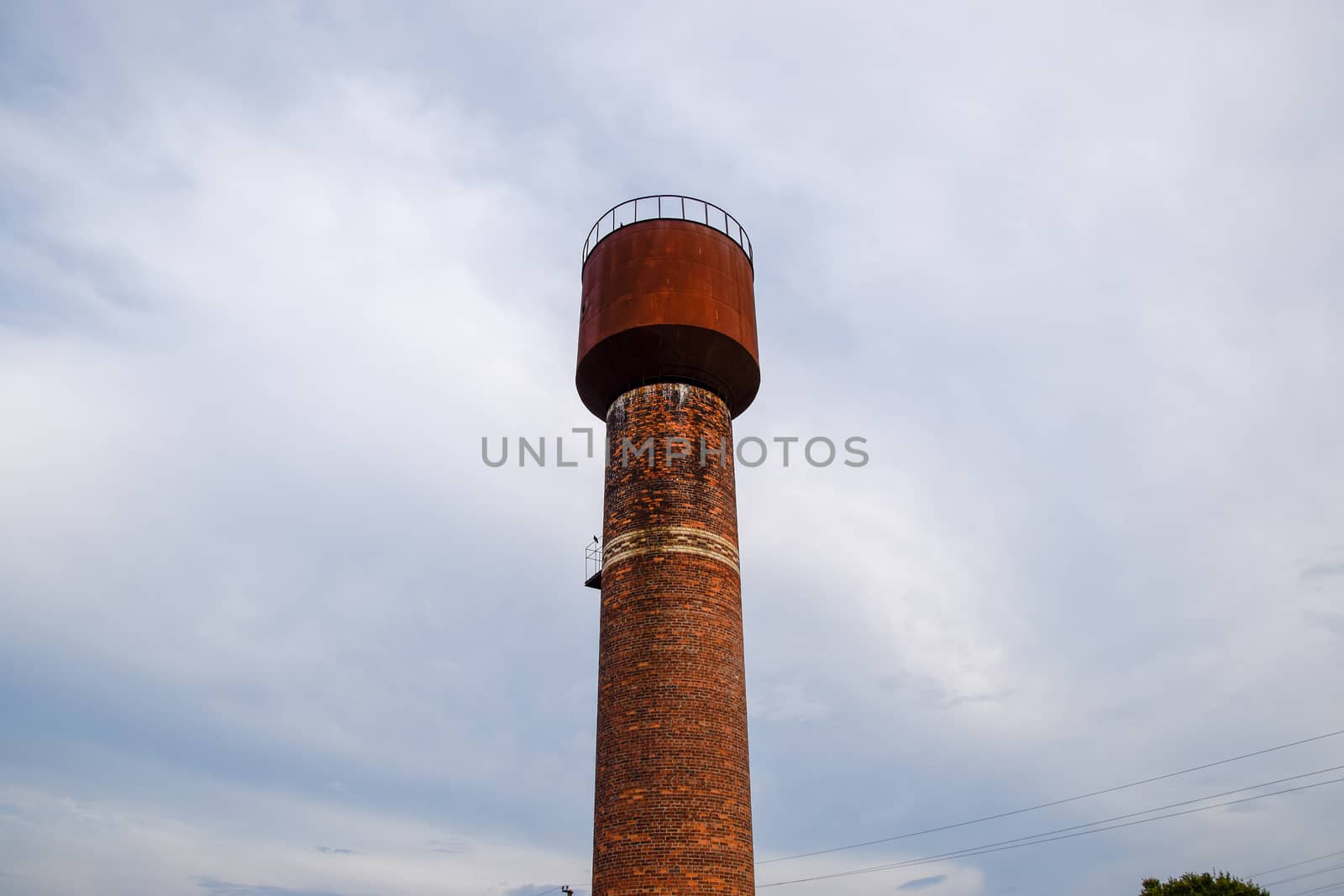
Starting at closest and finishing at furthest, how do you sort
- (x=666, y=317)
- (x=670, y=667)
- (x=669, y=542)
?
1. (x=670, y=667)
2. (x=669, y=542)
3. (x=666, y=317)

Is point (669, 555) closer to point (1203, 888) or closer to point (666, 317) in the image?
point (666, 317)

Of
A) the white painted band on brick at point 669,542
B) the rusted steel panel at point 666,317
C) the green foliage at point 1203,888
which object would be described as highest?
the rusted steel panel at point 666,317

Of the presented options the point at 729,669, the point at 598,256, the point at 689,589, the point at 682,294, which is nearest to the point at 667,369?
the point at 682,294

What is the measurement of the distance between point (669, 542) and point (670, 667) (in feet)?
7.02

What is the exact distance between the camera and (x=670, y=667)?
50.9ft

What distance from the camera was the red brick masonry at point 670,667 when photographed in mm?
14523

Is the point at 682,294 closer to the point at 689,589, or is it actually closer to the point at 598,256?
the point at 598,256

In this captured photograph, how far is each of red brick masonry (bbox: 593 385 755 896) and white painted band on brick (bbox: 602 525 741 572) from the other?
21mm

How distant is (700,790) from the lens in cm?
1480

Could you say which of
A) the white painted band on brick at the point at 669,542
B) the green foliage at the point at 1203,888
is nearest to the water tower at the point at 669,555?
the white painted band on brick at the point at 669,542

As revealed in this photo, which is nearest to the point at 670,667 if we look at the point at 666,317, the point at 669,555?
the point at 669,555

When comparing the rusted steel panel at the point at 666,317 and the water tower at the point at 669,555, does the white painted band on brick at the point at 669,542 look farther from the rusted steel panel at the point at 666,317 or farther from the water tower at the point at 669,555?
the rusted steel panel at the point at 666,317

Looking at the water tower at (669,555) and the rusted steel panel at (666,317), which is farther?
the rusted steel panel at (666,317)

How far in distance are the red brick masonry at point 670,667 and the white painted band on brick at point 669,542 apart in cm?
2
